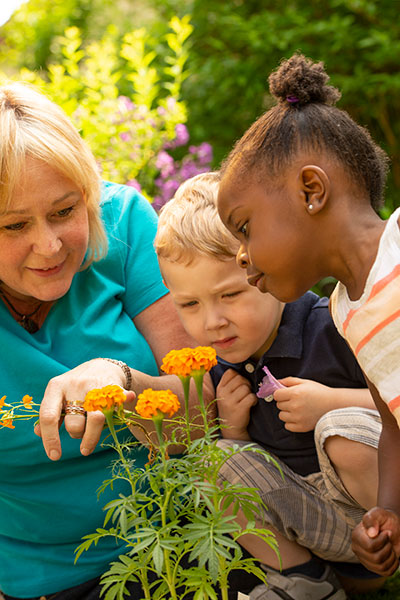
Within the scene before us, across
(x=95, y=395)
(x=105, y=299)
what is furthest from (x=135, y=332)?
(x=95, y=395)

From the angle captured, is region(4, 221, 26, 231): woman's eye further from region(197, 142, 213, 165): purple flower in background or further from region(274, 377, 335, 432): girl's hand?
region(197, 142, 213, 165): purple flower in background

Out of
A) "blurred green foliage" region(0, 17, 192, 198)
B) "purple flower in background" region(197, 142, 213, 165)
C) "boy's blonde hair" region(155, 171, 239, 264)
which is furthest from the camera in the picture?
"purple flower in background" region(197, 142, 213, 165)

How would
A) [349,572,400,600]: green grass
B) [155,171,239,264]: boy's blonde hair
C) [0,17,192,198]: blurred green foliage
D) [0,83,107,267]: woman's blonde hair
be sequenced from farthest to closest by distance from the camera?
[0,17,192,198]: blurred green foliage, [349,572,400,600]: green grass, [155,171,239,264]: boy's blonde hair, [0,83,107,267]: woman's blonde hair

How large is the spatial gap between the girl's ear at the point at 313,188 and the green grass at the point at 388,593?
131 centimetres

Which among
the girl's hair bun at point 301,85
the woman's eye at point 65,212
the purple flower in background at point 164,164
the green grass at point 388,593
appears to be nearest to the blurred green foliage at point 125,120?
the purple flower in background at point 164,164

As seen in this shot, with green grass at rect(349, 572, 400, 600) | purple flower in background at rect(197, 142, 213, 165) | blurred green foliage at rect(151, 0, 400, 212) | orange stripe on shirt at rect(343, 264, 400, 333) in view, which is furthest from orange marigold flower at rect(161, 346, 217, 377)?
purple flower in background at rect(197, 142, 213, 165)

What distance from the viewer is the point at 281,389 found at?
6.24ft

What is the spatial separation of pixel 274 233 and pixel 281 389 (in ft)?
1.63

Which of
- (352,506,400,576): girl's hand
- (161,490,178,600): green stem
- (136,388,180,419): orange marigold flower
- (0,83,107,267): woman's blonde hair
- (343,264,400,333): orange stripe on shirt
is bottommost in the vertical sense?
(352,506,400,576): girl's hand

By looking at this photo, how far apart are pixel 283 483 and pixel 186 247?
0.70m

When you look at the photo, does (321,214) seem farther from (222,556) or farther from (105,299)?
(105,299)

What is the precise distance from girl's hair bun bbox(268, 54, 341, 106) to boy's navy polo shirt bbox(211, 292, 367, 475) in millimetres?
651

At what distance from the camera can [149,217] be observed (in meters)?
2.38

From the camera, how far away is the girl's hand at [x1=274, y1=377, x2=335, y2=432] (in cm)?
190
